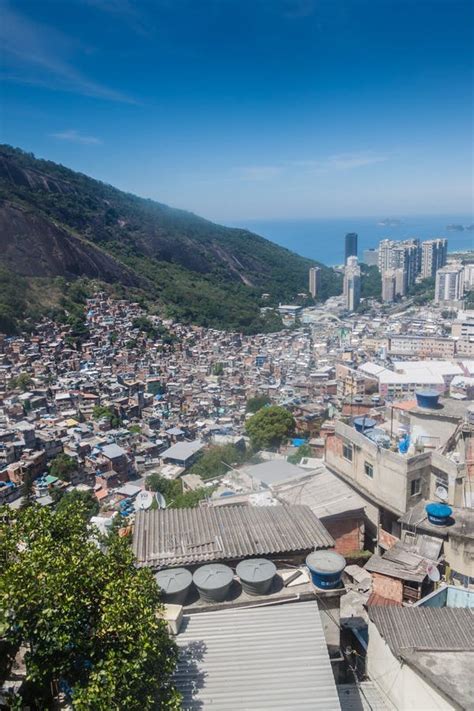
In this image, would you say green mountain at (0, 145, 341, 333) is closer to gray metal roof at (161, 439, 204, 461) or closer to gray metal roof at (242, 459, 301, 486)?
gray metal roof at (161, 439, 204, 461)

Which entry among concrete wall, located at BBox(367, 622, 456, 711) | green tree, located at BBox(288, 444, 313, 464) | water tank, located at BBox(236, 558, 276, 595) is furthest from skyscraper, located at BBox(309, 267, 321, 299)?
water tank, located at BBox(236, 558, 276, 595)

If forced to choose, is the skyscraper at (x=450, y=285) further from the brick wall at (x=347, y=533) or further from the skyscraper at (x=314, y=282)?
the brick wall at (x=347, y=533)

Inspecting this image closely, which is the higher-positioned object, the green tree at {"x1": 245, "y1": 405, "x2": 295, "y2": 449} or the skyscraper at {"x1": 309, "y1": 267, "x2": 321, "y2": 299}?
the skyscraper at {"x1": 309, "y1": 267, "x2": 321, "y2": 299}

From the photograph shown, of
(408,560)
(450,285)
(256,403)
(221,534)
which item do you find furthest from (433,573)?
(450,285)

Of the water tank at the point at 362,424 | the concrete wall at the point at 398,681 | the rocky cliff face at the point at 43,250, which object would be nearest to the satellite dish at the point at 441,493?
the water tank at the point at 362,424

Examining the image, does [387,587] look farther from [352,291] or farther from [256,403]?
[352,291]
